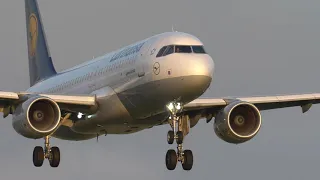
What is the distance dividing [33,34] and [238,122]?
24284 millimetres

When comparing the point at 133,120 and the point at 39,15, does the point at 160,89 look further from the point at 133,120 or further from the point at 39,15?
the point at 39,15

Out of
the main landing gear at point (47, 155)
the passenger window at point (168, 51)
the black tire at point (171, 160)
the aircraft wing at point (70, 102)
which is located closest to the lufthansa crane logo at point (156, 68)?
the passenger window at point (168, 51)

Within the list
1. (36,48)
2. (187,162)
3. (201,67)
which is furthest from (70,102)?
(36,48)

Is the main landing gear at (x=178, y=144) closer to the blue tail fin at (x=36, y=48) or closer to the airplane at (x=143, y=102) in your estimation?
the airplane at (x=143, y=102)

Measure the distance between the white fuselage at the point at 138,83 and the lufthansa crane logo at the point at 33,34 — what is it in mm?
17565

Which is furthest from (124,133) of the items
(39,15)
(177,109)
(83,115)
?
(39,15)

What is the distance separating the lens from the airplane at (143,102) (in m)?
55.1

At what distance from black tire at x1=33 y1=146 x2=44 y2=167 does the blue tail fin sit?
493 inches

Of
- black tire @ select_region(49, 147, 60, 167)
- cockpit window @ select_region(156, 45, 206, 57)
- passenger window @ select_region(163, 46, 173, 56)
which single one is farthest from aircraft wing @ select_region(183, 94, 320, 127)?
black tire @ select_region(49, 147, 60, 167)

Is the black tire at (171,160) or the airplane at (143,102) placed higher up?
the airplane at (143,102)

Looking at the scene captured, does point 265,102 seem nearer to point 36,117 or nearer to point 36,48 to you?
point 36,117

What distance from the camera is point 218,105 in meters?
61.2

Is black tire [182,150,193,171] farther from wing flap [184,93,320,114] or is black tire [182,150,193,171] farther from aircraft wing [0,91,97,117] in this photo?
aircraft wing [0,91,97,117]

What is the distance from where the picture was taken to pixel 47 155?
2453 inches
